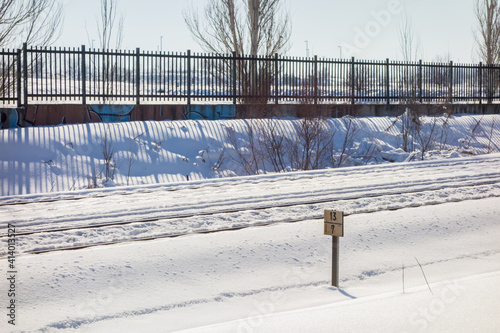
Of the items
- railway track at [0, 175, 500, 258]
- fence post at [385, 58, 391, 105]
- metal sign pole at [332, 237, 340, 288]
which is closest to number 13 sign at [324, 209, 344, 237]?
metal sign pole at [332, 237, 340, 288]

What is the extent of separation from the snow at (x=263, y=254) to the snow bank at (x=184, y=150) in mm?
392

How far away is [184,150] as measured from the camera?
15727mm

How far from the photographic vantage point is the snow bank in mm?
12992

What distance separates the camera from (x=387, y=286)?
594cm

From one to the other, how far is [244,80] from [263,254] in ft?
45.3

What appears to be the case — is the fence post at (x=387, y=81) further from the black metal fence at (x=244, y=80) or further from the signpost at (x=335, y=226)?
the signpost at (x=335, y=226)

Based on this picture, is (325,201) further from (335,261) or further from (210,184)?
(335,261)

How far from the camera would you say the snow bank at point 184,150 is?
42.6 feet

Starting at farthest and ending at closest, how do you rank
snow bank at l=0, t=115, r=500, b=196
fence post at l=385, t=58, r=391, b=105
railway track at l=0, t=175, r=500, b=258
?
1. fence post at l=385, t=58, r=391, b=105
2. snow bank at l=0, t=115, r=500, b=196
3. railway track at l=0, t=175, r=500, b=258

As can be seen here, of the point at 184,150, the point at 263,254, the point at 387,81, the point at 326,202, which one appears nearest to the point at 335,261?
the point at 263,254

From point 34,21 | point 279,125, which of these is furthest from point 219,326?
point 34,21

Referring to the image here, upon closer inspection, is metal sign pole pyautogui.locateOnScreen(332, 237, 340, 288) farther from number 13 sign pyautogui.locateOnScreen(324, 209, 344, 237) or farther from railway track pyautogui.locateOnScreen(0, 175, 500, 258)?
railway track pyautogui.locateOnScreen(0, 175, 500, 258)

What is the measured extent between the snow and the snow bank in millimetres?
392

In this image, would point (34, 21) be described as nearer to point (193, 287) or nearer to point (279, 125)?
point (279, 125)
